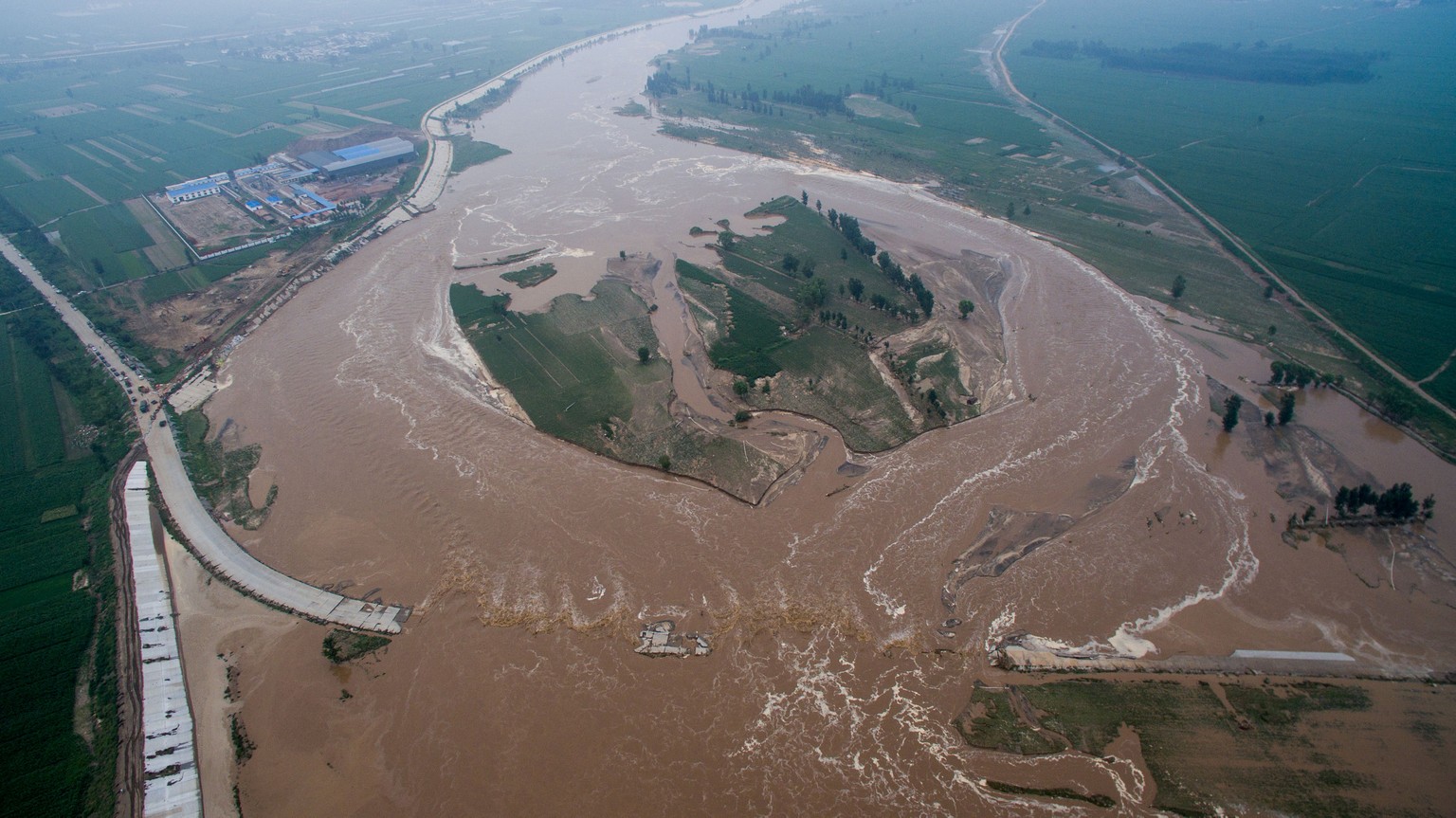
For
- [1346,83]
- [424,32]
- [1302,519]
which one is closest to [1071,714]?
[1302,519]

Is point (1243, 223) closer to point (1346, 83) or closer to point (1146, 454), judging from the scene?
point (1146, 454)

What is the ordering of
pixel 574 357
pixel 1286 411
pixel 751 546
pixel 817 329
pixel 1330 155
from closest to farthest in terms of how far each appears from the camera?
pixel 751 546 → pixel 1286 411 → pixel 574 357 → pixel 817 329 → pixel 1330 155

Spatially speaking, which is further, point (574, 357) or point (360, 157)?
point (360, 157)

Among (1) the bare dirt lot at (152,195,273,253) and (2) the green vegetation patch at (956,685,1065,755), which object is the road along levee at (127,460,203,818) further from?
(1) the bare dirt lot at (152,195,273,253)

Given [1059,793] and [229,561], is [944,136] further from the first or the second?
[229,561]

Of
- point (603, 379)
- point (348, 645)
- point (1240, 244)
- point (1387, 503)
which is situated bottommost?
point (348, 645)

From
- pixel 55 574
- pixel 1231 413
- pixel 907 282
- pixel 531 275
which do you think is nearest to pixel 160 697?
pixel 55 574
